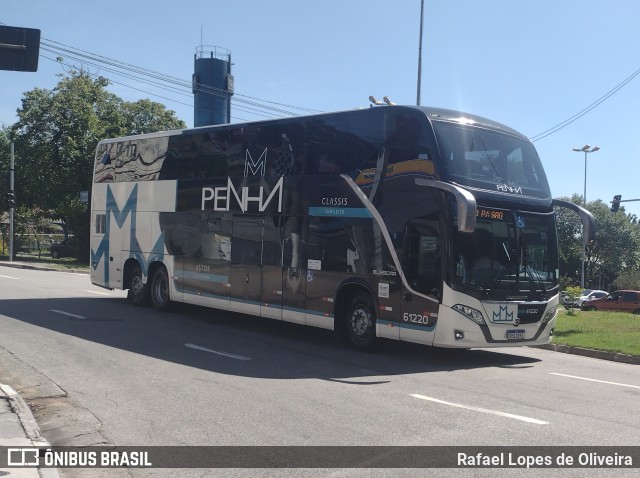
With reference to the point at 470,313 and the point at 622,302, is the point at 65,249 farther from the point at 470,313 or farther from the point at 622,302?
the point at 470,313

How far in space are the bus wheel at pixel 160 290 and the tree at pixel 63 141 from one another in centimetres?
2784

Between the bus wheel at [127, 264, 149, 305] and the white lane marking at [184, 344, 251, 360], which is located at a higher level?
the bus wheel at [127, 264, 149, 305]

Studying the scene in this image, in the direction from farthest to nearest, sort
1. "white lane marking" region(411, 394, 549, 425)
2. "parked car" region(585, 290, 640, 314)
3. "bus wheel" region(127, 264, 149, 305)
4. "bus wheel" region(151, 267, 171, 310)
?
"parked car" region(585, 290, 640, 314)
"bus wheel" region(127, 264, 149, 305)
"bus wheel" region(151, 267, 171, 310)
"white lane marking" region(411, 394, 549, 425)

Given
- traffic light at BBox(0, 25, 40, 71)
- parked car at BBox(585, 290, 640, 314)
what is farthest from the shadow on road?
parked car at BBox(585, 290, 640, 314)

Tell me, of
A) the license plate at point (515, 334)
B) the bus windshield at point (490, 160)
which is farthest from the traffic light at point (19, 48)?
the license plate at point (515, 334)

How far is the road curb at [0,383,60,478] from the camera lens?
568cm

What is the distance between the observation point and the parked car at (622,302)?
37.5 m

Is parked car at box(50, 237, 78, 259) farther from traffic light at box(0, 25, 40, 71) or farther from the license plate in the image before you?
the license plate

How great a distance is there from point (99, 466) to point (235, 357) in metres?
5.49

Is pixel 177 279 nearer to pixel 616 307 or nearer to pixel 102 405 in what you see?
Answer: pixel 102 405

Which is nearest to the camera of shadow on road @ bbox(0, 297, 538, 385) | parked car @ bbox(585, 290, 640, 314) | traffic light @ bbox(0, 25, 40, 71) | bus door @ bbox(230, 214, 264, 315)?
traffic light @ bbox(0, 25, 40, 71)

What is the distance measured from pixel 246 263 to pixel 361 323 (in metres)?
3.37

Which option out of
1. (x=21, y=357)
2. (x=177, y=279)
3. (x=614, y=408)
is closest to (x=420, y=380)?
(x=614, y=408)

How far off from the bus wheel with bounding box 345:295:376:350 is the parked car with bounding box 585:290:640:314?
1164 inches
